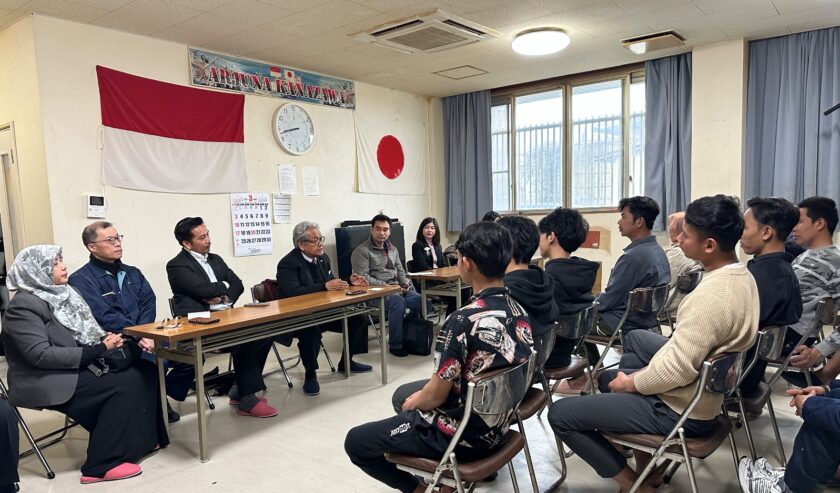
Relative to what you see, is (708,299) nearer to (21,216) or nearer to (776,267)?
(776,267)

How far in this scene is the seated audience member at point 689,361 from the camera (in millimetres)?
1736

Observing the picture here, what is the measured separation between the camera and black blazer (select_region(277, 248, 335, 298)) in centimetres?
397

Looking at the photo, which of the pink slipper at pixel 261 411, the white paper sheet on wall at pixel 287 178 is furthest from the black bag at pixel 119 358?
the white paper sheet on wall at pixel 287 178

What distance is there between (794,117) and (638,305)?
10.9ft

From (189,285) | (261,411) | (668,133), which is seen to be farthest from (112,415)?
(668,133)

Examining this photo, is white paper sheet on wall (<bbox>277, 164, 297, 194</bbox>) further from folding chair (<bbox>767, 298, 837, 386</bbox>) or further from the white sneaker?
the white sneaker

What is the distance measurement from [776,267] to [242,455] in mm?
2677

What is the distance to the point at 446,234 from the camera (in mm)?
7418

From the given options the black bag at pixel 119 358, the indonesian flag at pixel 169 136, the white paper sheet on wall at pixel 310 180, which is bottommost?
the black bag at pixel 119 358

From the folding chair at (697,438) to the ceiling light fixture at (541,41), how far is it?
3441mm

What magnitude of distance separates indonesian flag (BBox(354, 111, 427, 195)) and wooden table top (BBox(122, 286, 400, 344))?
2.55 metres

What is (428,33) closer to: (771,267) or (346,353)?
(346,353)

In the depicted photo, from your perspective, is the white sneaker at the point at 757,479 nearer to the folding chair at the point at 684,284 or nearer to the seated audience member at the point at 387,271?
the folding chair at the point at 684,284

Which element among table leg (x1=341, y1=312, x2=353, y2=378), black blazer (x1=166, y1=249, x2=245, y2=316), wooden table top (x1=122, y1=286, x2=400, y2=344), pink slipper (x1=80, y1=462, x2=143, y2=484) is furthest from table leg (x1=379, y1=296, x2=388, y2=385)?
pink slipper (x1=80, y1=462, x2=143, y2=484)
